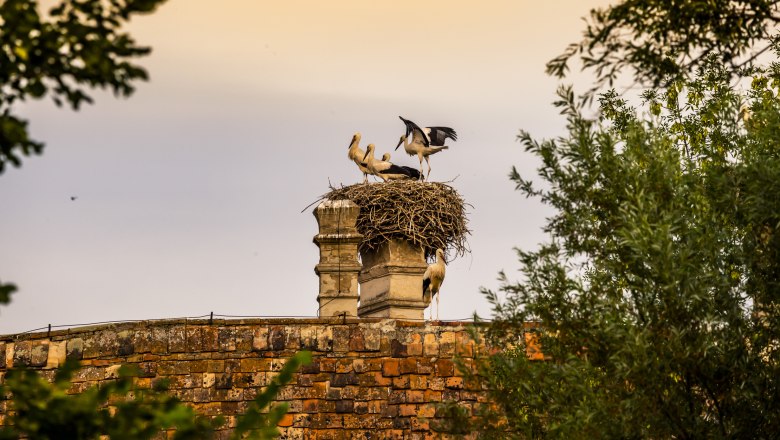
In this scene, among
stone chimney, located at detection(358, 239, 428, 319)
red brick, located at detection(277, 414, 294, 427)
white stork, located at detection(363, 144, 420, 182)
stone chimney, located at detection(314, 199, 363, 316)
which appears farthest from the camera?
white stork, located at detection(363, 144, 420, 182)

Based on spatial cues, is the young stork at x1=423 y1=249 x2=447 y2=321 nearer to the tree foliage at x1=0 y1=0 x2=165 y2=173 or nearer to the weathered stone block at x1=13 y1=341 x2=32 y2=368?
the weathered stone block at x1=13 y1=341 x2=32 y2=368

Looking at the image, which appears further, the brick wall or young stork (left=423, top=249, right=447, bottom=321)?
young stork (left=423, top=249, right=447, bottom=321)

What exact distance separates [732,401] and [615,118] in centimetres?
843

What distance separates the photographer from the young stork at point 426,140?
64.4ft

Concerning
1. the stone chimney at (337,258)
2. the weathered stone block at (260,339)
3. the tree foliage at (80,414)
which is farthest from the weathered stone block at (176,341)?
the tree foliage at (80,414)

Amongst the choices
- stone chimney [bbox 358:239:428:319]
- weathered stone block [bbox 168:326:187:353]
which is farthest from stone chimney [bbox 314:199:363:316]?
weathered stone block [bbox 168:326:187:353]

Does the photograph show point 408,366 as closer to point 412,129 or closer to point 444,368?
point 444,368

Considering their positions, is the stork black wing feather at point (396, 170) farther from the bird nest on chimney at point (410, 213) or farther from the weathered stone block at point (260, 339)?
the weathered stone block at point (260, 339)

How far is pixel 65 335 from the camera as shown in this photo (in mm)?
13930

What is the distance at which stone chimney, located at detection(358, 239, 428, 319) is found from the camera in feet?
50.6

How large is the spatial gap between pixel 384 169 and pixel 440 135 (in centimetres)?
116

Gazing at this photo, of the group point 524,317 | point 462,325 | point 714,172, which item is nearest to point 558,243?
point 524,317

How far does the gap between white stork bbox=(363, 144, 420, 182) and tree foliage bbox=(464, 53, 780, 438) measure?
8896 millimetres

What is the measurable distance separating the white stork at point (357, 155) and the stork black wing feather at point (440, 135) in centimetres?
109
